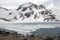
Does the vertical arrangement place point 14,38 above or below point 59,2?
below

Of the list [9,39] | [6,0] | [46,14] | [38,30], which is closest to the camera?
[9,39]

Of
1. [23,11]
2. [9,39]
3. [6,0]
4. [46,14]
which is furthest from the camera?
[46,14]

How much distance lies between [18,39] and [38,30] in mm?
4221

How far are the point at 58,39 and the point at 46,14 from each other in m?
39.3

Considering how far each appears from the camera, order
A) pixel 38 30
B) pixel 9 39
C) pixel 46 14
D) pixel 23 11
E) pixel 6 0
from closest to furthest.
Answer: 1. pixel 9 39
2. pixel 38 30
3. pixel 6 0
4. pixel 23 11
5. pixel 46 14

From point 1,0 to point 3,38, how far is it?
547 cm

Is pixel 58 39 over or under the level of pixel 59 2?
under

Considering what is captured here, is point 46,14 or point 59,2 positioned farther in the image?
point 46,14

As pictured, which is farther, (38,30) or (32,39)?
(38,30)

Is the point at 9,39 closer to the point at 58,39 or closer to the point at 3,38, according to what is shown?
the point at 3,38

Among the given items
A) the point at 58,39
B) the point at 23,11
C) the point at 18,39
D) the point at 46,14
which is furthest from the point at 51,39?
the point at 46,14

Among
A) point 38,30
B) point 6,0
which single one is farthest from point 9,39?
point 6,0

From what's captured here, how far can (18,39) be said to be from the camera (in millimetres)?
9977

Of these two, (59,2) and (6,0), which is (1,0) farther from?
(59,2)
